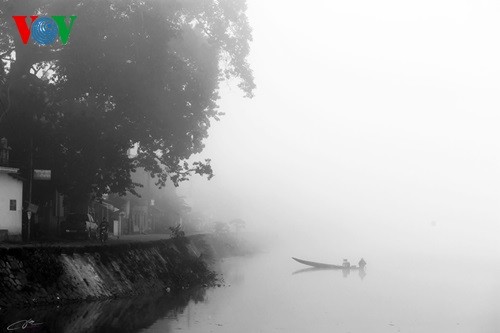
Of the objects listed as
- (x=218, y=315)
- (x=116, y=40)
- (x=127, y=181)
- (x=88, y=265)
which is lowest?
(x=218, y=315)

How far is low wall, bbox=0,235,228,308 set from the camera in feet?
120

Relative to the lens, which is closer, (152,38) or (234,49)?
(152,38)

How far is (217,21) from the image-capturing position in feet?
198

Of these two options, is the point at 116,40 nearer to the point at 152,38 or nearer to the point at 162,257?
the point at 152,38

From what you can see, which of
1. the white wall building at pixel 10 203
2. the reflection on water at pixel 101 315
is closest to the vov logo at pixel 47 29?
the white wall building at pixel 10 203

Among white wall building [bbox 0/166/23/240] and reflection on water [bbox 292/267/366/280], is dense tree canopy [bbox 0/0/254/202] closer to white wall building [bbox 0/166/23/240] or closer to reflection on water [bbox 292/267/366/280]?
white wall building [bbox 0/166/23/240]

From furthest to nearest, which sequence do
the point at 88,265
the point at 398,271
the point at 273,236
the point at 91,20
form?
1. the point at 273,236
2. the point at 398,271
3. the point at 91,20
4. the point at 88,265

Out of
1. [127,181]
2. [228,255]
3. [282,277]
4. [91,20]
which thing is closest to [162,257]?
[127,181]

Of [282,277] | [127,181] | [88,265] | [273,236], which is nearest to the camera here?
[88,265]

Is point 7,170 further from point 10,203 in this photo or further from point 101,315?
point 101,315

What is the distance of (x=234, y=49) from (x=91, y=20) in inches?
524

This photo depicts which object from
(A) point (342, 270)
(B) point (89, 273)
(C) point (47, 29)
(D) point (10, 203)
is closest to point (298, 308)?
(B) point (89, 273)

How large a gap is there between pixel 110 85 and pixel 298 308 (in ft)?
66.3

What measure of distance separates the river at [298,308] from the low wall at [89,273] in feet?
3.24
